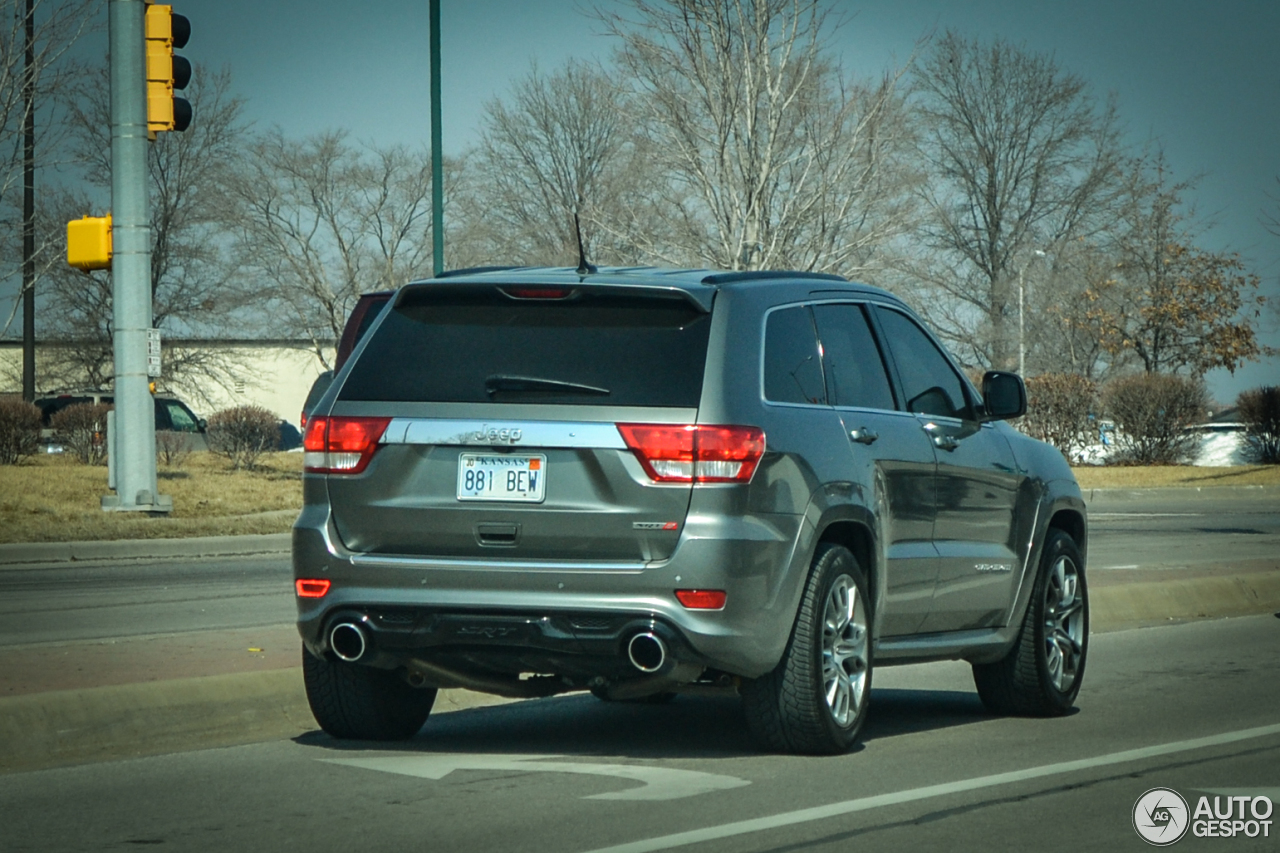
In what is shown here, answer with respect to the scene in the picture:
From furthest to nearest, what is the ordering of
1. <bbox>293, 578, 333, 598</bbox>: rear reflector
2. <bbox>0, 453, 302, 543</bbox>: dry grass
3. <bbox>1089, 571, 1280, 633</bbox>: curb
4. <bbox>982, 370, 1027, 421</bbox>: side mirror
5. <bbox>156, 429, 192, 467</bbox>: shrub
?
<bbox>156, 429, 192, 467</bbox>: shrub < <bbox>0, 453, 302, 543</bbox>: dry grass < <bbox>1089, 571, 1280, 633</bbox>: curb < <bbox>982, 370, 1027, 421</bbox>: side mirror < <bbox>293, 578, 333, 598</bbox>: rear reflector

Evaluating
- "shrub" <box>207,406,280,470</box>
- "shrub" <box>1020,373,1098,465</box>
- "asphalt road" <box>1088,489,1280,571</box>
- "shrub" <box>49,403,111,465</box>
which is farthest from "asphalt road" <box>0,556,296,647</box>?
"shrub" <box>1020,373,1098,465</box>

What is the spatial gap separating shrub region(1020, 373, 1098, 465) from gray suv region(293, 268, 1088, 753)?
29.9 metres

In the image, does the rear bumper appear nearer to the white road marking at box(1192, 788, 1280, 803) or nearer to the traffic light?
the white road marking at box(1192, 788, 1280, 803)

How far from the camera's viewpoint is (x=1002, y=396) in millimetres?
8000

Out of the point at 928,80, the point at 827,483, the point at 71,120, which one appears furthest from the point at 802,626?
the point at 928,80

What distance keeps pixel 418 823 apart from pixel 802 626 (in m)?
1.66

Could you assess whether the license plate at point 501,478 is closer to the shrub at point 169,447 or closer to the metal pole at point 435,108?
the metal pole at point 435,108

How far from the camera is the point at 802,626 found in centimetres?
644

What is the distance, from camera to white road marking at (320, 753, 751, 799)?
607 cm

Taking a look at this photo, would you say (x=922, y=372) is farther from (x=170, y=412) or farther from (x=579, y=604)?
(x=170, y=412)

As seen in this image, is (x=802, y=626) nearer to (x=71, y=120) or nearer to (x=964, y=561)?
(x=964, y=561)

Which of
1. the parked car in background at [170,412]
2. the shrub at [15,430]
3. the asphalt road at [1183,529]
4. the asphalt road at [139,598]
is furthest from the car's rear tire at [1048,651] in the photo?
the parked car in background at [170,412]

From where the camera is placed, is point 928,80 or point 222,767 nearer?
point 222,767

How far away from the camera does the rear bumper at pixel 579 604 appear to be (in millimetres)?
6074
